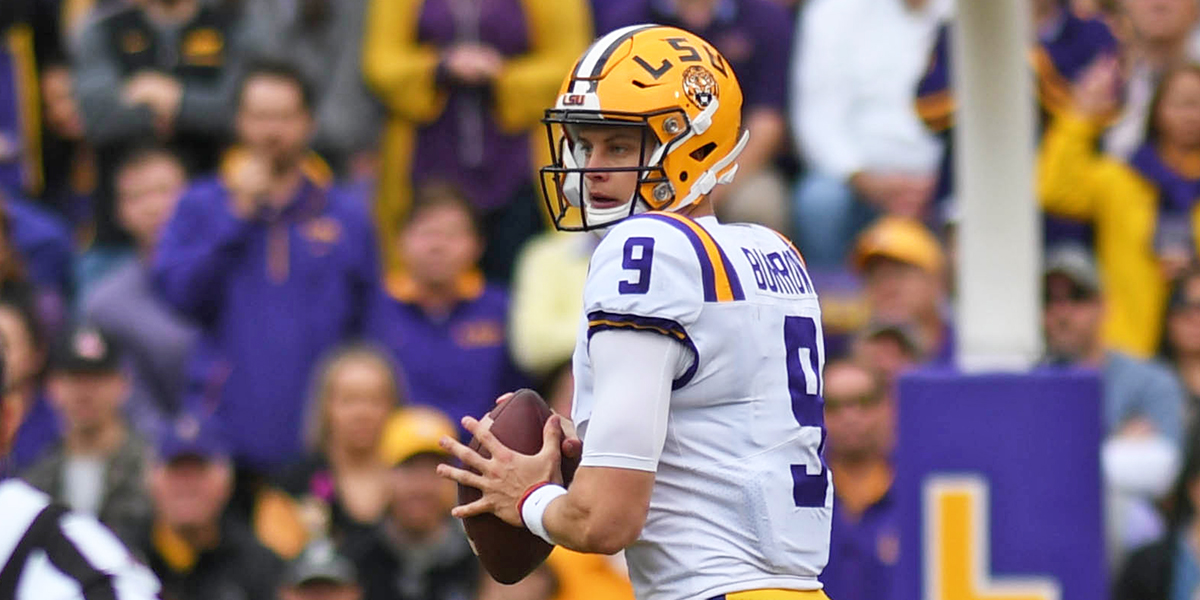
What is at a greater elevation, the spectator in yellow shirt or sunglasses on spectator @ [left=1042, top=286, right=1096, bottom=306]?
A: the spectator in yellow shirt

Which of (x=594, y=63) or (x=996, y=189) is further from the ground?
(x=594, y=63)

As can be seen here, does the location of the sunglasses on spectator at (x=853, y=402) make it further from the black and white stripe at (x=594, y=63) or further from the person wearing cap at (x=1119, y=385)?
the black and white stripe at (x=594, y=63)

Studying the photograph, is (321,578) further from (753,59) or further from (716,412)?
(753,59)

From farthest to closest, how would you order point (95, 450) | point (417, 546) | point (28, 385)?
point (28, 385)
point (95, 450)
point (417, 546)

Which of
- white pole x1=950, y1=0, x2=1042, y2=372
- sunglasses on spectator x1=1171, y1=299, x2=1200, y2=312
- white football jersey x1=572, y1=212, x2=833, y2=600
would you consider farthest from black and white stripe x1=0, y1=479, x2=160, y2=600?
sunglasses on spectator x1=1171, y1=299, x2=1200, y2=312

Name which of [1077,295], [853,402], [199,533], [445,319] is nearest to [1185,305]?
[1077,295]

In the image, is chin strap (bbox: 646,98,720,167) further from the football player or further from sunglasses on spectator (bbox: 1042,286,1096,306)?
sunglasses on spectator (bbox: 1042,286,1096,306)

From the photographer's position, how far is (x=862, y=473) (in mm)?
7633

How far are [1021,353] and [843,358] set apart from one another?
2.37m

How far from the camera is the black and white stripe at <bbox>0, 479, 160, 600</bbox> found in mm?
3900

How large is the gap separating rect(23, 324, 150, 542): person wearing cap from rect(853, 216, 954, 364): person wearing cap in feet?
9.93

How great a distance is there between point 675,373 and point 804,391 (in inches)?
12.2

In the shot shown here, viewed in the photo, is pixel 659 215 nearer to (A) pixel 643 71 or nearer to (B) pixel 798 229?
(A) pixel 643 71

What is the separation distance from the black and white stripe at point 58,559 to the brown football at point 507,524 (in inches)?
24.9
